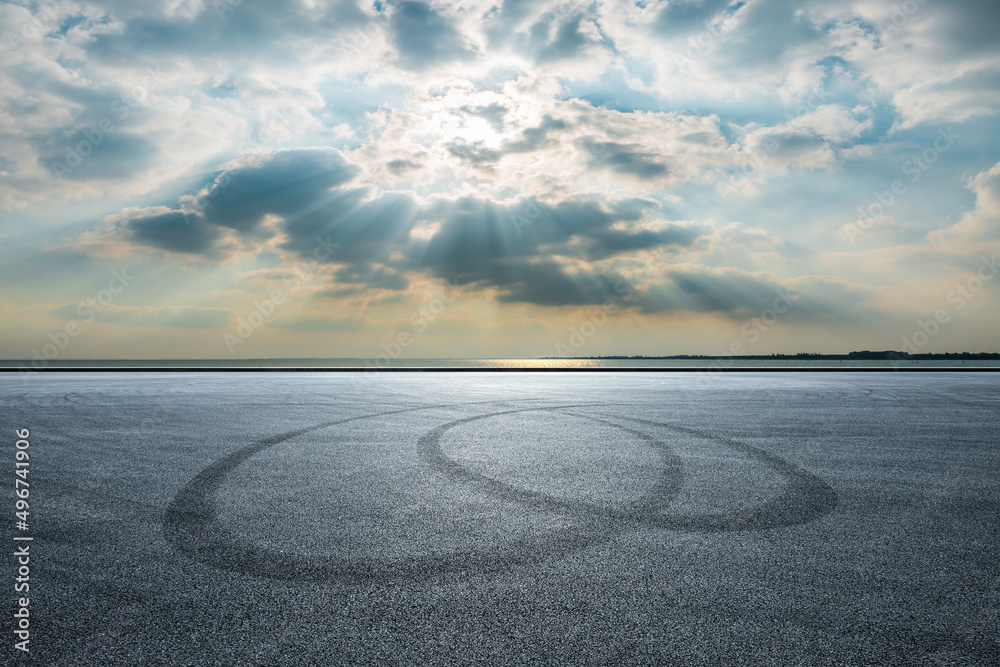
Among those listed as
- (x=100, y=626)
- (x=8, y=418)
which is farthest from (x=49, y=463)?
(x=8, y=418)

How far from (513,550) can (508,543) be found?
0.14 metres

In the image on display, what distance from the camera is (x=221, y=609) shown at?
110 inches

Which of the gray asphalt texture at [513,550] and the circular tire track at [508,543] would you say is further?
the circular tire track at [508,543]

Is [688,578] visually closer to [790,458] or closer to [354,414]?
[790,458]

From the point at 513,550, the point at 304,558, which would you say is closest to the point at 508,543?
the point at 513,550

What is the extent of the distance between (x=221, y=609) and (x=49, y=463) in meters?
5.43

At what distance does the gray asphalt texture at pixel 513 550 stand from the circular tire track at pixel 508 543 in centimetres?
3

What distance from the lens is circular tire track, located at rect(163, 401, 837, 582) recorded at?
11.0 ft

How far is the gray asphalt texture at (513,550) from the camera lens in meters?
2.52

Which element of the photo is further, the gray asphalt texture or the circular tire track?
the circular tire track

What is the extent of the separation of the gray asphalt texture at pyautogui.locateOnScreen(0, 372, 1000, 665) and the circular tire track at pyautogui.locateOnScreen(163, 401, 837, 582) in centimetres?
3

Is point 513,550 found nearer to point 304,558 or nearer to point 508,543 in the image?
point 508,543

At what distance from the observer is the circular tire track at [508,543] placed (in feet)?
11.0

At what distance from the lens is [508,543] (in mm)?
3750
